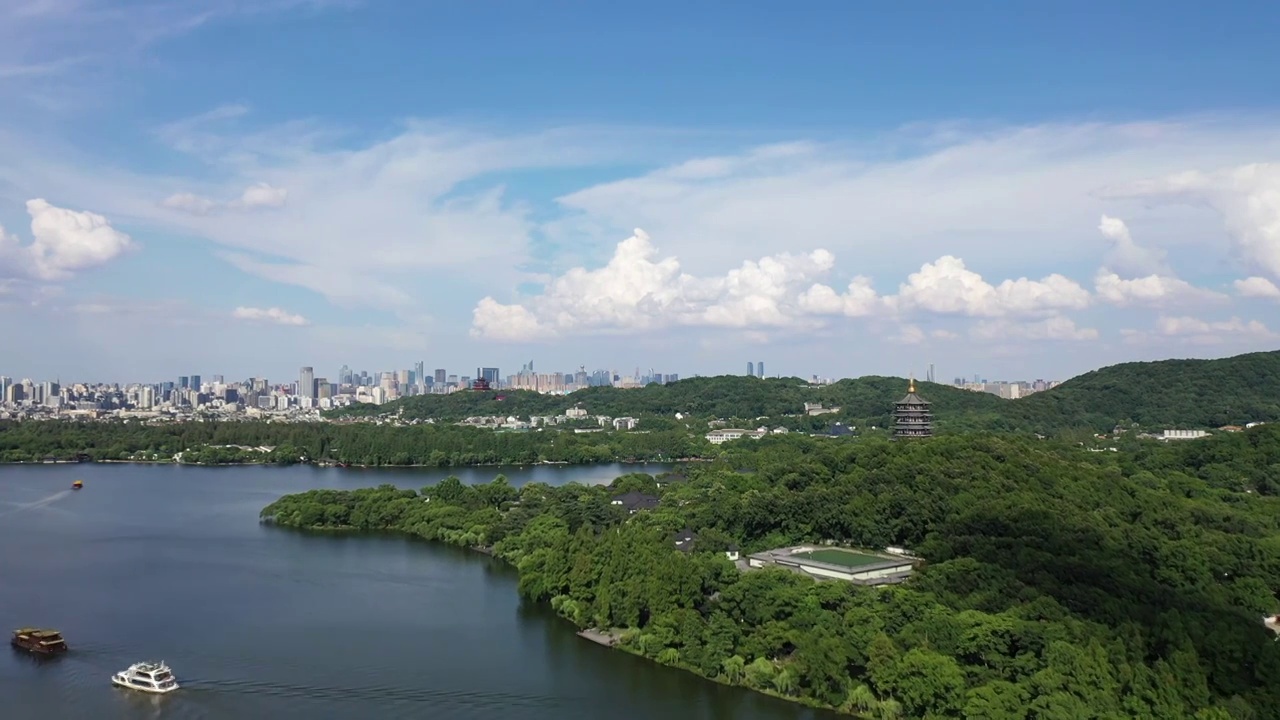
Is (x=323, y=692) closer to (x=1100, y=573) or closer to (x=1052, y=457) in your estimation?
(x=1100, y=573)

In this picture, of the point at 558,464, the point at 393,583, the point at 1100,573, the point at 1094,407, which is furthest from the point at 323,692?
the point at 1094,407

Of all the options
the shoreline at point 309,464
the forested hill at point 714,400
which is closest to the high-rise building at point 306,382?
the forested hill at point 714,400

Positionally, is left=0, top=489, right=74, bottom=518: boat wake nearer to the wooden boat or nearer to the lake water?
the lake water

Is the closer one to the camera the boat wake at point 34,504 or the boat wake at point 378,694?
the boat wake at point 378,694

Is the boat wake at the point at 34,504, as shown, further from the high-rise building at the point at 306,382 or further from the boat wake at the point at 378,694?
the high-rise building at the point at 306,382

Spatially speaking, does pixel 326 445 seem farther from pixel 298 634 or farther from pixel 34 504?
pixel 298 634

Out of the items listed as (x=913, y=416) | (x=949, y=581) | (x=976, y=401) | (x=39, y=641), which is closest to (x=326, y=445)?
(x=913, y=416)

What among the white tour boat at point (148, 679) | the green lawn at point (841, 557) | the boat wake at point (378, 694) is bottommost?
the boat wake at point (378, 694)
